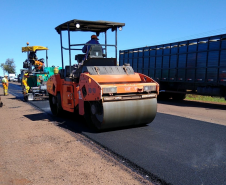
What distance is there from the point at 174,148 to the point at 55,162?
2159 millimetres

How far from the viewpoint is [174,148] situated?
4.20 metres

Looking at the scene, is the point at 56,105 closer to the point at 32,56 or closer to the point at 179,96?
the point at 32,56

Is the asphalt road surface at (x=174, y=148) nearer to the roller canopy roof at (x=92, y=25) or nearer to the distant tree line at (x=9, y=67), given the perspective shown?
the roller canopy roof at (x=92, y=25)

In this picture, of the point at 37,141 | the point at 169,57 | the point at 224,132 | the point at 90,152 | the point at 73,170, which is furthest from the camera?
the point at 169,57

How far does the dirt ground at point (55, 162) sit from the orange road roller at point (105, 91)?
806mm

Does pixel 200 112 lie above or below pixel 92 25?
below

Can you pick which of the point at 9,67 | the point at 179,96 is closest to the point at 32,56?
the point at 179,96

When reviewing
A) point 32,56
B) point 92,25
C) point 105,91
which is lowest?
point 105,91

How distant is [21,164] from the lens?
3703 millimetres

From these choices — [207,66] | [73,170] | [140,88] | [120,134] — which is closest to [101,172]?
[73,170]

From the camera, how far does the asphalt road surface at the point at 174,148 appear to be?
320 centimetres

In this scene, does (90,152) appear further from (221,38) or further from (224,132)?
(221,38)

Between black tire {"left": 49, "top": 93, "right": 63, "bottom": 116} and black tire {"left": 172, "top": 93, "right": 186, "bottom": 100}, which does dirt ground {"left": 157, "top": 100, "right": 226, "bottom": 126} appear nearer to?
black tire {"left": 172, "top": 93, "right": 186, "bottom": 100}

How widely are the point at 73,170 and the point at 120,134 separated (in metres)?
1.88
